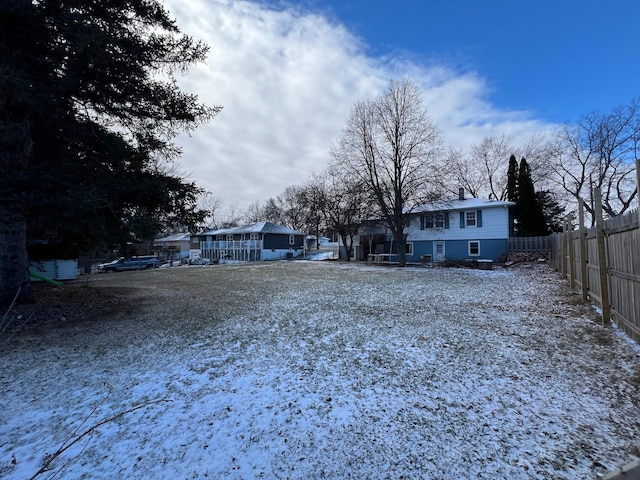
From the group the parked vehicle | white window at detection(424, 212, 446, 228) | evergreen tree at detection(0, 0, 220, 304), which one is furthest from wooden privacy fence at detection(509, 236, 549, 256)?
the parked vehicle

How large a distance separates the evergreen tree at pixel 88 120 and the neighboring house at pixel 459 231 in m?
18.1

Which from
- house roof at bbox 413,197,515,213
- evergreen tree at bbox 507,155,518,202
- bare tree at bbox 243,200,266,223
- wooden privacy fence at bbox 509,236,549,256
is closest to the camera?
wooden privacy fence at bbox 509,236,549,256

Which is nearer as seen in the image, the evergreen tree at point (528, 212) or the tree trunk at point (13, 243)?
the tree trunk at point (13, 243)

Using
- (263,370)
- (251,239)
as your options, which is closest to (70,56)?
(263,370)

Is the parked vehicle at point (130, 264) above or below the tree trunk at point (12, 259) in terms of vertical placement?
below

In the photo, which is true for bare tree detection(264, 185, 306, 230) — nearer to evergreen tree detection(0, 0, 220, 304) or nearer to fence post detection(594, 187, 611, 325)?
evergreen tree detection(0, 0, 220, 304)

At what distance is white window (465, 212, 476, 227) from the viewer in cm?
2278

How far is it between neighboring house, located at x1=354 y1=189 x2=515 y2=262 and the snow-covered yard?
1728cm

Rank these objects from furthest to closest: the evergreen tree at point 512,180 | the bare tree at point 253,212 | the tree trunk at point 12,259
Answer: the bare tree at point 253,212 < the evergreen tree at point 512,180 < the tree trunk at point 12,259

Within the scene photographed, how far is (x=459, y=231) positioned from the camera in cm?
2342

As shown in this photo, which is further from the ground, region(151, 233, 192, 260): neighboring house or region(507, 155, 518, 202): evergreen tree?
region(507, 155, 518, 202): evergreen tree

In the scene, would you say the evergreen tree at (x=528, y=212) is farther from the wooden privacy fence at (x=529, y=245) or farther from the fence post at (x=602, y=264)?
the fence post at (x=602, y=264)

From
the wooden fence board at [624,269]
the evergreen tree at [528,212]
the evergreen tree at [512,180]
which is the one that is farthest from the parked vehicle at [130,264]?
the evergreen tree at [512,180]

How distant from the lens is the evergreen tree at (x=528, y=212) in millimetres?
24359
